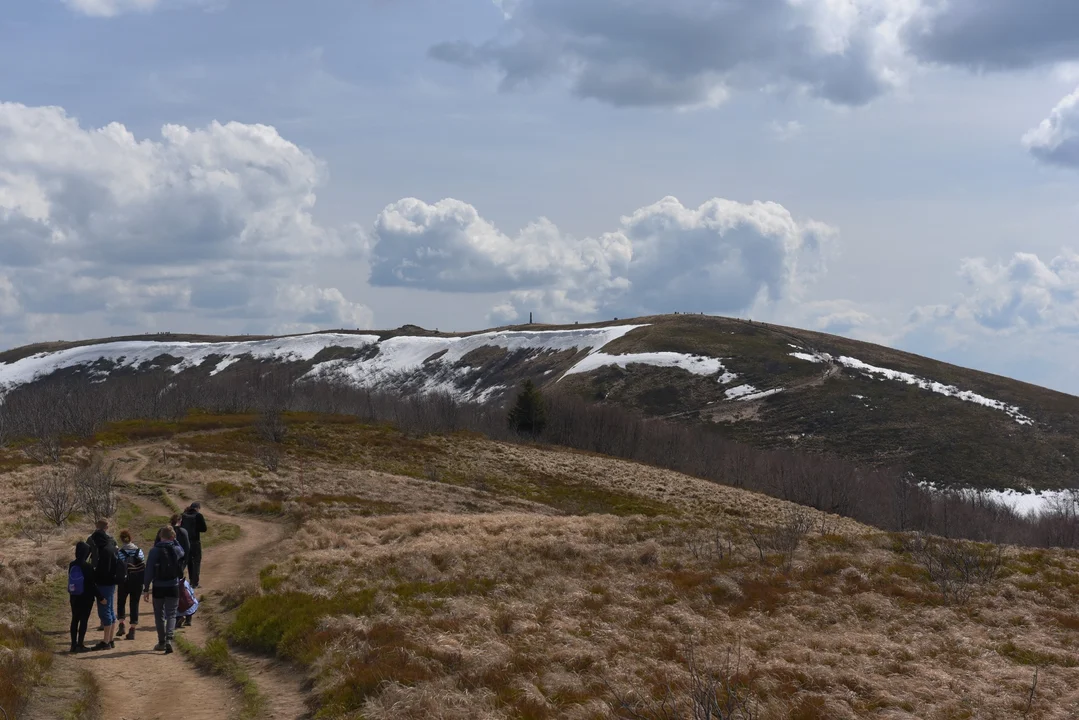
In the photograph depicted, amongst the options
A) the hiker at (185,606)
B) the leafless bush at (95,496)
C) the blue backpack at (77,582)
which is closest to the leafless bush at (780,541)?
the hiker at (185,606)

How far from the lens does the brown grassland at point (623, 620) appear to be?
499 inches

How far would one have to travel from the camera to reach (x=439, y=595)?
21.3 m

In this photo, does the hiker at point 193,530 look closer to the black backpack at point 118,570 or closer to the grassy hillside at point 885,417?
the black backpack at point 118,570

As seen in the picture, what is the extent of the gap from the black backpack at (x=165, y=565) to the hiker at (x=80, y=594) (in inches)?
47.1

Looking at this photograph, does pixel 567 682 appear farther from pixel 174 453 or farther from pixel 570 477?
pixel 570 477

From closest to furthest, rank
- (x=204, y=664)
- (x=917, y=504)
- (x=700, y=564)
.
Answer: (x=204, y=664), (x=700, y=564), (x=917, y=504)

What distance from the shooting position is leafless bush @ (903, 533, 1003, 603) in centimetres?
2272

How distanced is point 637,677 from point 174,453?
62.4 metres

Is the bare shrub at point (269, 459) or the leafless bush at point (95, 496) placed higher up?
the leafless bush at point (95, 496)

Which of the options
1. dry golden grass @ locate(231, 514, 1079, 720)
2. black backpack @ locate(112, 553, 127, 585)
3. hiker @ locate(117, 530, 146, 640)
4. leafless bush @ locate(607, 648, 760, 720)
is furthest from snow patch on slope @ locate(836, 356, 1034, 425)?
black backpack @ locate(112, 553, 127, 585)

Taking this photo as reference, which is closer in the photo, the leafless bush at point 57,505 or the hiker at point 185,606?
the hiker at point 185,606

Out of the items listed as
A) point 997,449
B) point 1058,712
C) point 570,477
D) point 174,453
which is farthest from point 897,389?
point 1058,712

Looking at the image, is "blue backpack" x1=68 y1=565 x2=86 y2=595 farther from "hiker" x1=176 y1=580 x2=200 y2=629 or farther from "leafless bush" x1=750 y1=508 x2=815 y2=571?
"leafless bush" x1=750 y1=508 x2=815 y2=571

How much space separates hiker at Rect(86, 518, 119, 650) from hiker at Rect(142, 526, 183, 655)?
72 centimetres
